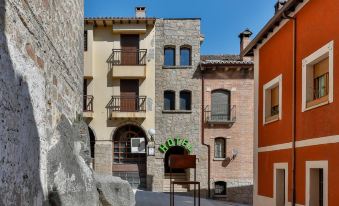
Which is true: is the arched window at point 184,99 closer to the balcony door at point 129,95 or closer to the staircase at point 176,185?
the balcony door at point 129,95

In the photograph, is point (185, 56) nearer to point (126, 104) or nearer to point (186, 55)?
point (186, 55)

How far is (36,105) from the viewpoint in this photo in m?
3.55

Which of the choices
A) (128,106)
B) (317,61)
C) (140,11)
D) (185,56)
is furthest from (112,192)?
(140,11)

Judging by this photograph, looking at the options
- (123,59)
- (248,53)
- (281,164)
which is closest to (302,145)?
(281,164)

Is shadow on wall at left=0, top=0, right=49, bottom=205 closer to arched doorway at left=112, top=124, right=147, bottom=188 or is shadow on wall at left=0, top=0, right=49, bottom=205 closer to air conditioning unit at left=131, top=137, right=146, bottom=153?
air conditioning unit at left=131, top=137, right=146, bottom=153

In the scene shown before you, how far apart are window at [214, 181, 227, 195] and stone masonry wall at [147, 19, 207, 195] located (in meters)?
0.70

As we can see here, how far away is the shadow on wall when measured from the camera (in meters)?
2.63

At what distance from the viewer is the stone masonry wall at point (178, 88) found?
22.2 metres

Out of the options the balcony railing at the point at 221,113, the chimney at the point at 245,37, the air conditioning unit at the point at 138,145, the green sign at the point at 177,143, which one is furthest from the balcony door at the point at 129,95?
the chimney at the point at 245,37

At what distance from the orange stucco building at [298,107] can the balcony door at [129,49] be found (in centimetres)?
1001

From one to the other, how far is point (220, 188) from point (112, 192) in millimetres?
15913

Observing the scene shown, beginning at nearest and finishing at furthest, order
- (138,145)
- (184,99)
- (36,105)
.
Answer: (36,105) < (138,145) < (184,99)

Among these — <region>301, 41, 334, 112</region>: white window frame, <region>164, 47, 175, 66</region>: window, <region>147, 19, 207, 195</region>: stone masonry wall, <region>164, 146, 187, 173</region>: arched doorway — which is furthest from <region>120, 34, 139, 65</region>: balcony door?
<region>301, 41, 334, 112</region>: white window frame

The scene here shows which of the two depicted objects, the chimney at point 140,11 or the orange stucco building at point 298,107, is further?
the chimney at point 140,11
